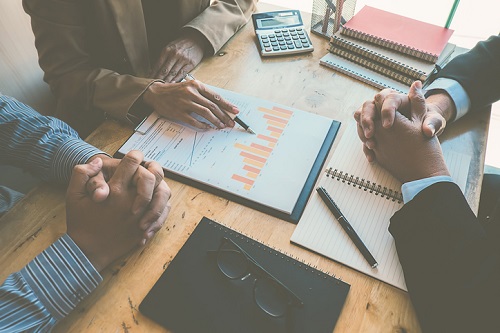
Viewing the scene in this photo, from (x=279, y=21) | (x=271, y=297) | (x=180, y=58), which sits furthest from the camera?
(x=279, y=21)

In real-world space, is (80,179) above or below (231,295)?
above

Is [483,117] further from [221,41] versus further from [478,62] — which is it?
[221,41]

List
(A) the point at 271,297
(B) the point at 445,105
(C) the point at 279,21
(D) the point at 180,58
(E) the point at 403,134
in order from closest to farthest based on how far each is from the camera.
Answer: (A) the point at 271,297, (E) the point at 403,134, (B) the point at 445,105, (D) the point at 180,58, (C) the point at 279,21

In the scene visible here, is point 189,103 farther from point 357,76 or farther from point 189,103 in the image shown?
point 357,76

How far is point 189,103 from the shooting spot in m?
0.97

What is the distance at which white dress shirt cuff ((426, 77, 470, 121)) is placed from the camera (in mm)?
955

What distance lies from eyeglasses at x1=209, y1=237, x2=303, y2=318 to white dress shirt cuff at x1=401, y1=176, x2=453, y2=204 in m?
0.33

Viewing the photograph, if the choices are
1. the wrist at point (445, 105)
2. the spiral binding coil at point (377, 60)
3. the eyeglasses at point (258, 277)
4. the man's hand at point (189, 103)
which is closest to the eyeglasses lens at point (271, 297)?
the eyeglasses at point (258, 277)

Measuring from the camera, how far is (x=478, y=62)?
Answer: 1023 mm

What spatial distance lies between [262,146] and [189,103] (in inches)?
9.4

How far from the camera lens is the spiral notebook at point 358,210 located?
2.29 ft

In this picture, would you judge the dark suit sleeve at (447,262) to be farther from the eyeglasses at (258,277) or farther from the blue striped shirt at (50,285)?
the blue striped shirt at (50,285)

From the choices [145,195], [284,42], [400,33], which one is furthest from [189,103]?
[400,33]

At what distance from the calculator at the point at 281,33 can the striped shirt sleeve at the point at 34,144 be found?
0.65m
